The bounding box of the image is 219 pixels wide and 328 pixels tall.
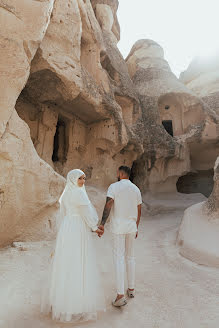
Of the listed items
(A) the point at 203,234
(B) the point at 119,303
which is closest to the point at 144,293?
(B) the point at 119,303

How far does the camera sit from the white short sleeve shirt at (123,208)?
227 centimetres

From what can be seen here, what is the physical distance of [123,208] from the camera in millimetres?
2314

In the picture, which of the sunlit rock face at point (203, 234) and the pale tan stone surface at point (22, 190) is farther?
the pale tan stone surface at point (22, 190)

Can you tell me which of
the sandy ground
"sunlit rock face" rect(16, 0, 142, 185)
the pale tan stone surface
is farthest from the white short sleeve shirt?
"sunlit rock face" rect(16, 0, 142, 185)

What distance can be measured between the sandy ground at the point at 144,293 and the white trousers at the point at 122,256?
8.9 inches

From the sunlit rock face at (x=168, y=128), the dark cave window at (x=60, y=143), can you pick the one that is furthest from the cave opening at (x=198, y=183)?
the dark cave window at (x=60, y=143)

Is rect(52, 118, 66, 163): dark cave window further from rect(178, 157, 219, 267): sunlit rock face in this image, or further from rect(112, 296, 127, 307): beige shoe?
rect(112, 296, 127, 307): beige shoe

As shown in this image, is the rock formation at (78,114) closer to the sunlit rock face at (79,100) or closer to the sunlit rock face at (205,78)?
the sunlit rock face at (79,100)

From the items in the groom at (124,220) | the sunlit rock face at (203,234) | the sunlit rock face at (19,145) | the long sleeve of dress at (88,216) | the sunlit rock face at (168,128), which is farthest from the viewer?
the sunlit rock face at (168,128)

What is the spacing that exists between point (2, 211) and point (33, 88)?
12.3 feet

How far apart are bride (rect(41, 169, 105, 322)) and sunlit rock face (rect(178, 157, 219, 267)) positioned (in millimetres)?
2167

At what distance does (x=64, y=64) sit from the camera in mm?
5688

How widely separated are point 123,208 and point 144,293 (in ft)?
3.34

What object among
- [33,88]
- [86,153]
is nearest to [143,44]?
[86,153]
